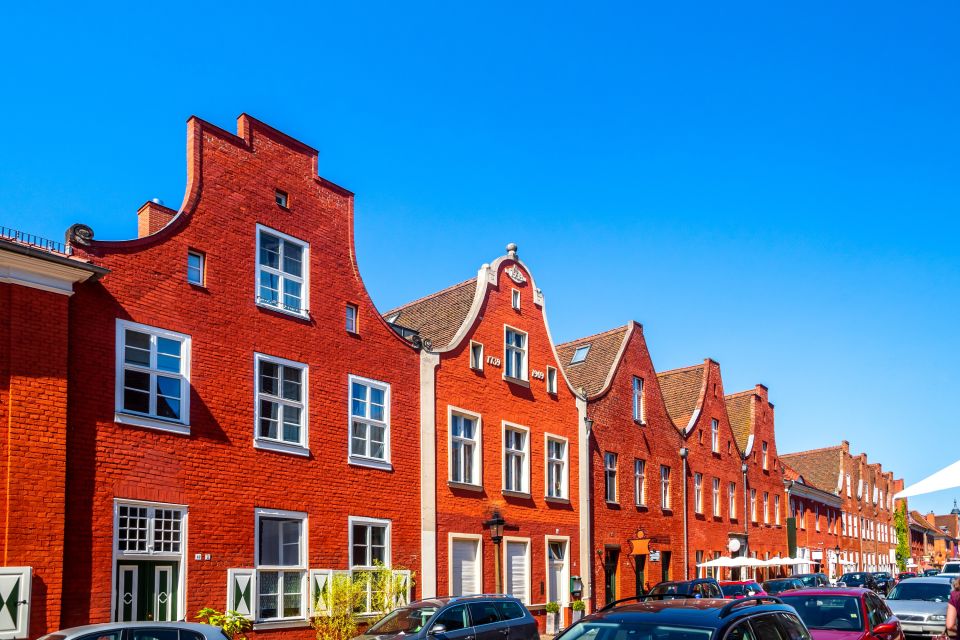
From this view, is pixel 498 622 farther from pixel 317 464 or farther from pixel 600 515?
pixel 600 515

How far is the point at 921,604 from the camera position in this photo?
70.0ft

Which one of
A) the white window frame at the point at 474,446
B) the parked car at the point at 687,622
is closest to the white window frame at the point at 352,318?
the white window frame at the point at 474,446

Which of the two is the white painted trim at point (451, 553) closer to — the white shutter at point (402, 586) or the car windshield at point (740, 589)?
the white shutter at point (402, 586)

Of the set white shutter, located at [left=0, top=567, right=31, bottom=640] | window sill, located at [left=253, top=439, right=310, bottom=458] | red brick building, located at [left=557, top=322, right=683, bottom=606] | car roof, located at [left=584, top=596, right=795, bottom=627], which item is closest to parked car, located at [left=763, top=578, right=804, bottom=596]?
red brick building, located at [left=557, top=322, right=683, bottom=606]

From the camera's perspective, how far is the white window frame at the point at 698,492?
39378 millimetres

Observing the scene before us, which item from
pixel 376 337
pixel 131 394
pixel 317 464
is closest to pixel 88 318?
pixel 131 394

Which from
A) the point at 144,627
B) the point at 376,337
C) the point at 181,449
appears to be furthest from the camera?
the point at 376,337


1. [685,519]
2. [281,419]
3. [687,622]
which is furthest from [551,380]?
[687,622]

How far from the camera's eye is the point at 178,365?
1917 centimetres

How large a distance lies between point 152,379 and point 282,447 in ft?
11.1

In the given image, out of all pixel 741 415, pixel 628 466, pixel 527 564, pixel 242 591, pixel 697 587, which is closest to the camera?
pixel 242 591

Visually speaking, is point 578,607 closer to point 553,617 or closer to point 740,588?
point 553,617

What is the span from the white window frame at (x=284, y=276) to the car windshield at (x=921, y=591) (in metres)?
14.6

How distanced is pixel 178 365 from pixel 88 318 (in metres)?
2.14
